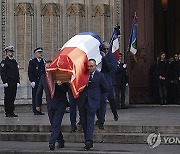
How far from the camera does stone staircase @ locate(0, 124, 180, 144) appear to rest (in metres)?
12.7

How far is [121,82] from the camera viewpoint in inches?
725

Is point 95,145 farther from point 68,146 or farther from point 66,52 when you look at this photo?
point 66,52

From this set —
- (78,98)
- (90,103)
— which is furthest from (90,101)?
(78,98)

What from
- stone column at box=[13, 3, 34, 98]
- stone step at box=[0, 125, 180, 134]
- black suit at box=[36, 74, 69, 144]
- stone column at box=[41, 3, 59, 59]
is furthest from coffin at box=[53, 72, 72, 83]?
stone column at box=[41, 3, 59, 59]

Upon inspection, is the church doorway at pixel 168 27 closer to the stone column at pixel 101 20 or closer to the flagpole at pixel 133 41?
the stone column at pixel 101 20

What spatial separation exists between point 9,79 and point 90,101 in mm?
5017

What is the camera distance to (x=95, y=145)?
12.5m

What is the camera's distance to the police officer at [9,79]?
52.9ft

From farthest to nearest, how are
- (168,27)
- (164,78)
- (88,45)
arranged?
(168,27) < (164,78) < (88,45)

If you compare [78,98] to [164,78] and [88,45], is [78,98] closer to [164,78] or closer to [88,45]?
[88,45]

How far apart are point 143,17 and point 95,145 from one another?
874 centimetres

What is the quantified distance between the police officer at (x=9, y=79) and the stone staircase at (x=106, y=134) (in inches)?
99.9

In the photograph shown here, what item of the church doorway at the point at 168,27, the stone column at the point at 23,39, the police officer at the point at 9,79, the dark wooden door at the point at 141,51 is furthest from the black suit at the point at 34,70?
the church doorway at the point at 168,27

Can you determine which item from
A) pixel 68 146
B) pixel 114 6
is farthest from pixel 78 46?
pixel 114 6
